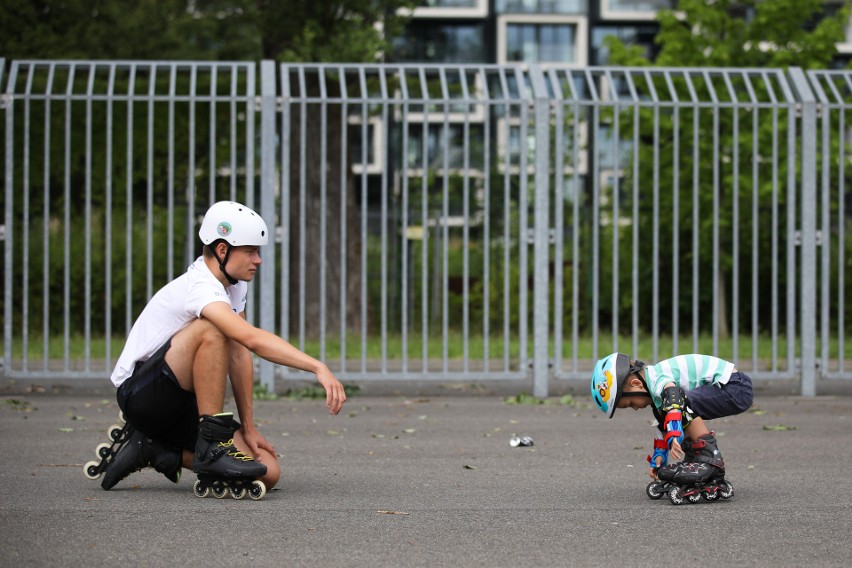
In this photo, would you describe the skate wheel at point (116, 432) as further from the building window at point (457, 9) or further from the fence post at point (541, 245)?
the building window at point (457, 9)

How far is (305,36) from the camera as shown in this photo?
18.0 meters

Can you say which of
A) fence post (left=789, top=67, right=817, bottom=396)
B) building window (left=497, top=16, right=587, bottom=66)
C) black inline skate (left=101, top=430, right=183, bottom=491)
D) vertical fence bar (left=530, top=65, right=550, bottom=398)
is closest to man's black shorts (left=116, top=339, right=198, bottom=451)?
black inline skate (left=101, top=430, right=183, bottom=491)

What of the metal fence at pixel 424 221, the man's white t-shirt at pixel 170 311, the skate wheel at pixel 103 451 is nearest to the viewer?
the man's white t-shirt at pixel 170 311

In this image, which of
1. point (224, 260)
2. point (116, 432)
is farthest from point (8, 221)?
point (224, 260)

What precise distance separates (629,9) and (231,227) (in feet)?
173

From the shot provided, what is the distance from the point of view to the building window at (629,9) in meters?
56.4

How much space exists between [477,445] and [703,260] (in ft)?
48.9

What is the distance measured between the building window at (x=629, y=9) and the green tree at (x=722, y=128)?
28368mm

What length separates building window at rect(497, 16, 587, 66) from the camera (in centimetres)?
5744

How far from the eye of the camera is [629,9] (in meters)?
56.7

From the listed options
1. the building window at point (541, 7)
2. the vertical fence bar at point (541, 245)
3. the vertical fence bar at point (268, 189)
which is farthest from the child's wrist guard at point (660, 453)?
the building window at point (541, 7)

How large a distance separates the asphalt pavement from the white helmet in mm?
1142

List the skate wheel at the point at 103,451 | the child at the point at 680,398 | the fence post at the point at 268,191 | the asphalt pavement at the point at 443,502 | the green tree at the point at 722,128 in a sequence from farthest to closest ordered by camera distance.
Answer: the green tree at the point at 722,128 < the fence post at the point at 268,191 < the skate wheel at the point at 103,451 < the child at the point at 680,398 < the asphalt pavement at the point at 443,502

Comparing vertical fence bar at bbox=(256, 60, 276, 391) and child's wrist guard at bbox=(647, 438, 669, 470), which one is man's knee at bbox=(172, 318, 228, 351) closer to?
child's wrist guard at bbox=(647, 438, 669, 470)
